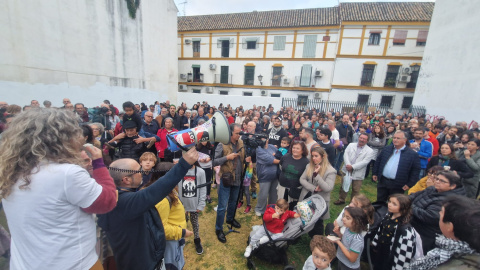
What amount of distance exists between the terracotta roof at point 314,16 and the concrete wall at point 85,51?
329 inches

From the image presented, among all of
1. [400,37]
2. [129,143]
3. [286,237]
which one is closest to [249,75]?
[400,37]

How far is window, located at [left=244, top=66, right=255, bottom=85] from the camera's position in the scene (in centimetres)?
2303

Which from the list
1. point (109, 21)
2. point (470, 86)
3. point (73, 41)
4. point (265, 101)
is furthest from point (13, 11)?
point (470, 86)

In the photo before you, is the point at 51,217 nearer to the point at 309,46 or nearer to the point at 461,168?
the point at 461,168

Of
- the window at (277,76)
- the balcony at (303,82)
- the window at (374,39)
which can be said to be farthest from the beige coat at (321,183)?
the window at (374,39)

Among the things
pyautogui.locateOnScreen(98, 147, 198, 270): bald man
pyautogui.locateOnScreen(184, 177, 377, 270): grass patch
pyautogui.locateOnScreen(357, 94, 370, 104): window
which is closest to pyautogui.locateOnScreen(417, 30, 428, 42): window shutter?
pyautogui.locateOnScreen(357, 94, 370, 104): window

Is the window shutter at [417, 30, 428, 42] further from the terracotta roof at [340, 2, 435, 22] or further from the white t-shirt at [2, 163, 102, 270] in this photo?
the white t-shirt at [2, 163, 102, 270]

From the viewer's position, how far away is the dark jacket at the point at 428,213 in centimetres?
246

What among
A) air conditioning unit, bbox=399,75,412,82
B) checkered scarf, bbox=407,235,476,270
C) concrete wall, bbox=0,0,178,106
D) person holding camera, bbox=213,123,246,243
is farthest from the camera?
air conditioning unit, bbox=399,75,412,82

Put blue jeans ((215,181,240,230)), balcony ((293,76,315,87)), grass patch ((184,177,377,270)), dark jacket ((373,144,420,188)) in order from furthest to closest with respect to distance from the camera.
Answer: balcony ((293,76,315,87)) → dark jacket ((373,144,420,188)) → blue jeans ((215,181,240,230)) → grass patch ((184,177,377,270))

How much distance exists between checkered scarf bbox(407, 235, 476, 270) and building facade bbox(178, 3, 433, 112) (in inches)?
625

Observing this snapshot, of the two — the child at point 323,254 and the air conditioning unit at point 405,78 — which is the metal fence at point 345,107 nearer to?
the air conditioning unit at point 405,78

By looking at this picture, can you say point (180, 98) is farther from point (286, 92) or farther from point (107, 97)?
point (286, 92)

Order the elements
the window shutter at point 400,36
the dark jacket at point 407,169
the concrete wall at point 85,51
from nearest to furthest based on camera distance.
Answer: the dark jacket at point 407,169 → the concrete wall at point 85,51 → the window shutter at point 400,36
